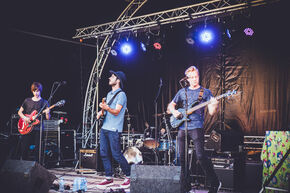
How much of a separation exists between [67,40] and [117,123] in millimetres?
6099

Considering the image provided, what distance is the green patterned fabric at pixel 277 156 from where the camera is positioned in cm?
444

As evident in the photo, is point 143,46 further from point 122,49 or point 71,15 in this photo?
point 71,15

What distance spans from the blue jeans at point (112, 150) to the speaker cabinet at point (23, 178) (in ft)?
5.19

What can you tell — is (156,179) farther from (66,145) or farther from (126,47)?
(66,145)

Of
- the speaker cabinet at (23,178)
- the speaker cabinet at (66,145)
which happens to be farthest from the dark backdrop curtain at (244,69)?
the speaker cabinet at (23,178)

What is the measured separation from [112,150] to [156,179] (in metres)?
1.69

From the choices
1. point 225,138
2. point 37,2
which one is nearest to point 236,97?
point 225,138

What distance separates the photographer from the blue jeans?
5.24 m

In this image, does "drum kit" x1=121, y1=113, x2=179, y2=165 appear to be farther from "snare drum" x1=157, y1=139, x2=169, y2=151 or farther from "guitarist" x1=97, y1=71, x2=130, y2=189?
"guitarist" x1=97, y1=71, x2=130, y2=189

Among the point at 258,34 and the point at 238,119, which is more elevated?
the point at 258,34

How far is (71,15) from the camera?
1043cm

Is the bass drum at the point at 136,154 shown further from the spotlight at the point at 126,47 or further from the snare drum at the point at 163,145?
the spotlight at the point at 126,47

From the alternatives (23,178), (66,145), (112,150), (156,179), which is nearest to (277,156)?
(156,179)

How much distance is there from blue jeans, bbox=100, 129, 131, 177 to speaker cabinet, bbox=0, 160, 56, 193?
5.19 ft
